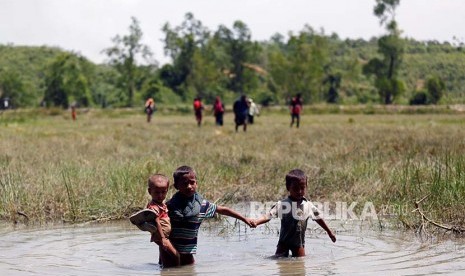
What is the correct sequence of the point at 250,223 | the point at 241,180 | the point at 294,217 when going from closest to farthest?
the point at 250,223
the point at 294,217
the point at 241,180

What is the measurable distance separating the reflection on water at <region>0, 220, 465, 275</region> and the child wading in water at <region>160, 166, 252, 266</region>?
0.71 feet

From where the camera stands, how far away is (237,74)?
277 ft

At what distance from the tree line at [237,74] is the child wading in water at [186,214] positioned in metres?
60.9

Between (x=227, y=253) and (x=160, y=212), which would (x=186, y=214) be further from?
(x=227, y=253)

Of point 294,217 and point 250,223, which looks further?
point 294,217

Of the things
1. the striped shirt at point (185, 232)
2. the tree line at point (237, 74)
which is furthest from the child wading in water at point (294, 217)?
the tree line at point (237, 74)

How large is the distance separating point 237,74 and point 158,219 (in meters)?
77.2

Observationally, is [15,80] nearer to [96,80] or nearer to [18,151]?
[96,80]

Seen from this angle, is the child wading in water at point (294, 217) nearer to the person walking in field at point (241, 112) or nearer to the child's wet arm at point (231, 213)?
the child's wet arm at point (231, 213)

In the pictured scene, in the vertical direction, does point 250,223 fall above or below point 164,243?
above

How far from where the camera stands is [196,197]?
806cm

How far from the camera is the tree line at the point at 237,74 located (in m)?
74.8

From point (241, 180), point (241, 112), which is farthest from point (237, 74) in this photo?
point (241, 180)

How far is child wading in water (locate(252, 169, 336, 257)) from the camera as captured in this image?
26.8ft
